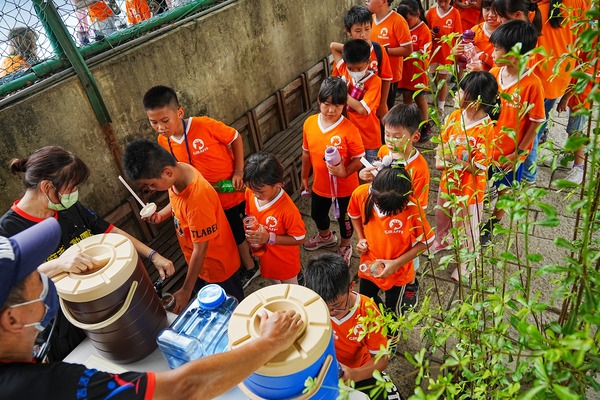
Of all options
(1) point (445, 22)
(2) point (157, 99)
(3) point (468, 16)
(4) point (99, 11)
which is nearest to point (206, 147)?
(2) point (157, 99)

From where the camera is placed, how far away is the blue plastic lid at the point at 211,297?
165 cm

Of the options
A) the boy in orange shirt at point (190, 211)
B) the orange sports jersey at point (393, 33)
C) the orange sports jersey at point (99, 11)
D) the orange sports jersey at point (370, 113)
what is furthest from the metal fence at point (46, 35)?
the orange sports jersey at point (393, 33)

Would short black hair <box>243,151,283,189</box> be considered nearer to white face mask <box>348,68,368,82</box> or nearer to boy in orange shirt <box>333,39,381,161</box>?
boy in orange shirt <box>333,39,381,161</box>

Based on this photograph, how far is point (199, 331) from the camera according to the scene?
1678 millimetres

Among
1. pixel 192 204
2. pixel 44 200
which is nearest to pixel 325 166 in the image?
pixel 192 204

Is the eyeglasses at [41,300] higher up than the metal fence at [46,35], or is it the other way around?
the metal fence at [46,35]

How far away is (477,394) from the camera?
1.05 m

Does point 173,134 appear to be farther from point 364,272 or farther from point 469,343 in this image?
point 469,343

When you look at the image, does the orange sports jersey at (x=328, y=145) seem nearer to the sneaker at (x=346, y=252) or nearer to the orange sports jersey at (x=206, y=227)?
the sneaker at (x=346, y=252)

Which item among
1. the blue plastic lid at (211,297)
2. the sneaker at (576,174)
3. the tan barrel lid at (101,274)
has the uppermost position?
the tan barrel lid at (101,274)

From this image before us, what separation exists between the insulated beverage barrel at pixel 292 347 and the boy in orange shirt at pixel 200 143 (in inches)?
76.3

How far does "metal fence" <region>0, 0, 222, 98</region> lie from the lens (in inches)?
117

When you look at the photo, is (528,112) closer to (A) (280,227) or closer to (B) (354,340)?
(A) (280,227)

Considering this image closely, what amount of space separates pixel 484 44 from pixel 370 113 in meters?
1.66
